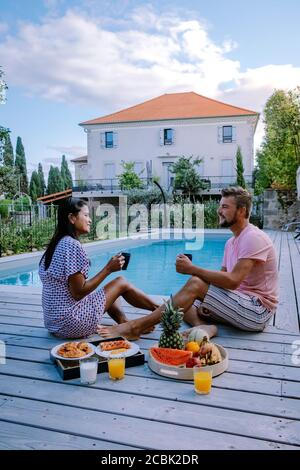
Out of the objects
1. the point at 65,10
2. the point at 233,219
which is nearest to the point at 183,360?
the point at 233,219

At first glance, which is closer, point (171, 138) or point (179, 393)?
point (179, 393)

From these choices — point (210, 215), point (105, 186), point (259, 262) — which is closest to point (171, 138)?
point (105, 186)

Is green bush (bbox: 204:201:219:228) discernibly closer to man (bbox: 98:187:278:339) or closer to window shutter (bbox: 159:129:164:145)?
window shutter (bbox: 159:129:164:145)

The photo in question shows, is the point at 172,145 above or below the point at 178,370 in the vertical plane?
above

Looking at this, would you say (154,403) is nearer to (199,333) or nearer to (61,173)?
(199,333)

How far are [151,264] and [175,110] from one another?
21674 mm

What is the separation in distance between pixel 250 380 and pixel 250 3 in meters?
7.61

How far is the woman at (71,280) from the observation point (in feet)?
8.81

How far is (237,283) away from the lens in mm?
2717

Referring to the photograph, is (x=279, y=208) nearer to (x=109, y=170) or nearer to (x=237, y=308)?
(x=237, y=308)

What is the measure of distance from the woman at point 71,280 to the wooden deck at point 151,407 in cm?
25

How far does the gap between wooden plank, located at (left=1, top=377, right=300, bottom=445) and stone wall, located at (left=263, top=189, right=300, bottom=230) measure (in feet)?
46.7

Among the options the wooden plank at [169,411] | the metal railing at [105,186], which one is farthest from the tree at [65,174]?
the wooden plank at [169,411]

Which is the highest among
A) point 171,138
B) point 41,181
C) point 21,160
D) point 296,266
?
point 171,138
